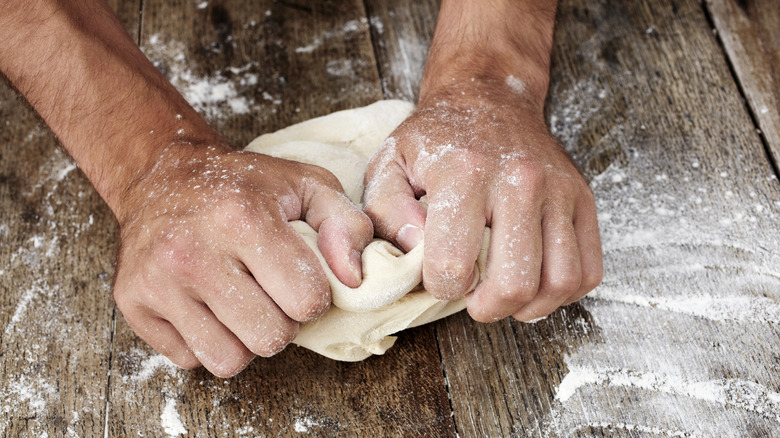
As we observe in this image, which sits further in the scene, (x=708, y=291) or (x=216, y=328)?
(x=708, y=291)

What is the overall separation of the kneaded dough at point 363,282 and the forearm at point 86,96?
0.23 metres

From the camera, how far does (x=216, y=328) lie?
1.04 m

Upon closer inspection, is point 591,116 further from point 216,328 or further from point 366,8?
point 216,328

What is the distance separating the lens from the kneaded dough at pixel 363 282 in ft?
3.45

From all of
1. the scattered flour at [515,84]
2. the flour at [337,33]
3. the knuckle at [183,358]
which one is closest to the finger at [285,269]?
the knuckle at [183,358]

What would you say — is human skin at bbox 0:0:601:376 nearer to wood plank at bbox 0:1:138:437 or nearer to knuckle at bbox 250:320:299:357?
knuckle at bbox 250:320:299:357

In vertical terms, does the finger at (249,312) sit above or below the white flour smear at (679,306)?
above

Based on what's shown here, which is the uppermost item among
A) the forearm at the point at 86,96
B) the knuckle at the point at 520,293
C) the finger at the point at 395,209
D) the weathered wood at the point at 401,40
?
the forearm at the point at 86,96

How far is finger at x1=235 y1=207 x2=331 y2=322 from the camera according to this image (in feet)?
3.27

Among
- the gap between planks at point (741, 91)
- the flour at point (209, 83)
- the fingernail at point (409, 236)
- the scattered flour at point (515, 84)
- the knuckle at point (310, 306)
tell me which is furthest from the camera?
the flour at point (209, 83)

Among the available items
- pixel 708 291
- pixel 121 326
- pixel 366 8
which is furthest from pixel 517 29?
pixel 121 326

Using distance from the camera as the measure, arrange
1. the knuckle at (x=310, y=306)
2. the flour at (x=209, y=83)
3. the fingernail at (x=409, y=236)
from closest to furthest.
→ the knuckle at (x=310, y=306)
the fingernail at (x=409, y=236)
the flour at (x=209, y=83)

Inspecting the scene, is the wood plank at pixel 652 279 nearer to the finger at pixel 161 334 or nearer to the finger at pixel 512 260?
the finger at pixel 512 260

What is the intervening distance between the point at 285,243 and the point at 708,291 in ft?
2.81
